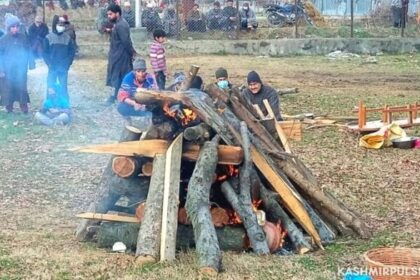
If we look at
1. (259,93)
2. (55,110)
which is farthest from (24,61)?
(259,93)

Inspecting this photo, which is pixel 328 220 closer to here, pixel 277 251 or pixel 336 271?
pixel 277 251

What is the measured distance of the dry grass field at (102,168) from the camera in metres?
7.44

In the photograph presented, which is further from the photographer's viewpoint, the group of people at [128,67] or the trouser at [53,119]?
the trouser at [53,119]

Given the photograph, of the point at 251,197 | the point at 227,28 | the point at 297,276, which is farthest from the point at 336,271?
the point at 227,28

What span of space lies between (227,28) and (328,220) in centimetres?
2050

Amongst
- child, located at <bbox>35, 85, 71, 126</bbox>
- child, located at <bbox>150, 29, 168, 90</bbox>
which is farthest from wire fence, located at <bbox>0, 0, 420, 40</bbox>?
child, located at <bbox>35, 85, 71, 126</bbox>

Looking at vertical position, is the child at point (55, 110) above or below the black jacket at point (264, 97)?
below

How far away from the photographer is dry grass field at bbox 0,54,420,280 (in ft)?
24.4

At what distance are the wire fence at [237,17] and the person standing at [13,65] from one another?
10966 millimetres

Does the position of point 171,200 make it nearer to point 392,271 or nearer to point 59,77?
point 392,271

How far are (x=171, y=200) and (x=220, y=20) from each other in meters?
21.3

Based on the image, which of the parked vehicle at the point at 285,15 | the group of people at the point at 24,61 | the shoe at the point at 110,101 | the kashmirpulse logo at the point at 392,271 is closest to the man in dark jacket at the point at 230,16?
the parked vehicle at the point at 285,15

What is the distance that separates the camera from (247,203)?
8078 mm

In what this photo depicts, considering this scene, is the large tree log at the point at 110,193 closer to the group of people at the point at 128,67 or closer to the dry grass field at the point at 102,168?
the dry grass field at the point at 102,168
